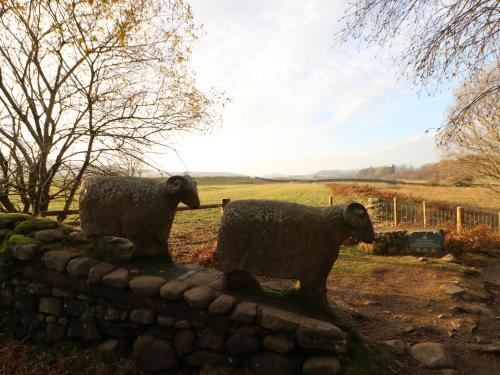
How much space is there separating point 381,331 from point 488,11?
5.51 m

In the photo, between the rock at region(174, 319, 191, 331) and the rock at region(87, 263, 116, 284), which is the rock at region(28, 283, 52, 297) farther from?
the rock at region(174, 319, 191, 331)

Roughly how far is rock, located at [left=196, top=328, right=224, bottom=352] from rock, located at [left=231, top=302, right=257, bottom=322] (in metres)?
0.29

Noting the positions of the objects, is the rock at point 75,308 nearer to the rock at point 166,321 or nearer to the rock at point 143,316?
the rock at point 143,316

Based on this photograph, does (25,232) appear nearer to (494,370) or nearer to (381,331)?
(381,331)

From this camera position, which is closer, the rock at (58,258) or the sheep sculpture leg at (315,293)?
the sheep sculpture leg at (315,293)

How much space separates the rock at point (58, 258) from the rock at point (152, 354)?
1.40 m

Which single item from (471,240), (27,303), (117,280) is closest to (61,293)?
(27,303)

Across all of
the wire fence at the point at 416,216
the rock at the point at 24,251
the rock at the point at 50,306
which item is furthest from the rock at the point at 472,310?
the wire fence at the point at 416,216

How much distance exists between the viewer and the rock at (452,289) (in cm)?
560

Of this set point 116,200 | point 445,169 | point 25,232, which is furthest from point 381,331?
point 445,169

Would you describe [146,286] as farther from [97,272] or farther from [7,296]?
[7,296]

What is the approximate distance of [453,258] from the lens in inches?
322

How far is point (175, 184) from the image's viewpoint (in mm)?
3715

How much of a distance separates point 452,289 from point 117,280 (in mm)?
5976
